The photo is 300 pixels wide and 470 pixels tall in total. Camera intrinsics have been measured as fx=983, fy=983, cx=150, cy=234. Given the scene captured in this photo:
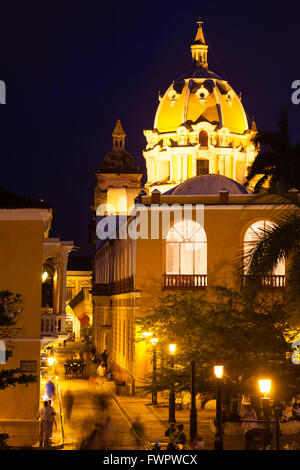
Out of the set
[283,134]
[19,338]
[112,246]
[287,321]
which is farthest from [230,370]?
[112,246]

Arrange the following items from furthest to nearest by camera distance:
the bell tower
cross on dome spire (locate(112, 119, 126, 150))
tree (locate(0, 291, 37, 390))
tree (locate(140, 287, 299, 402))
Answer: cross on dome spire (locate(112, 119, 126, 150)) → the bell tower → tree (locate(140, 287, 299, 402)) → tree (locate(0, 291, 37, 390))

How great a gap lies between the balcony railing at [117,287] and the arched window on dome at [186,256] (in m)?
2.18

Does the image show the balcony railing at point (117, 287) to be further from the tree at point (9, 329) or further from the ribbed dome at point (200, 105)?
the ribbed dome at point (200, 105)

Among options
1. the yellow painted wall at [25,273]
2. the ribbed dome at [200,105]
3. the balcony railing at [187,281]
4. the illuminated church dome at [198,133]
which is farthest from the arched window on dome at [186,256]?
the ribbed dome at [200,105]

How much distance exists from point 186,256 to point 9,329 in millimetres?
13980

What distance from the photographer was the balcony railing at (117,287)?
42.5 m

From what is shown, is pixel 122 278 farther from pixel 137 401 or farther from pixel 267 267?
pixel 267 267

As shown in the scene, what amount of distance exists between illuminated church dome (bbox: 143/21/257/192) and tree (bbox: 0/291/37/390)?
4691cm

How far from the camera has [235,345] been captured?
28.5 meters

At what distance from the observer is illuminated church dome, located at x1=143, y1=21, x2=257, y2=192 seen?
74.9 m

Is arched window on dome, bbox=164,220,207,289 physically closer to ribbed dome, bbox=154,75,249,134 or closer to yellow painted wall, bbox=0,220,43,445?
yellow painted wall, bbox=0,220,43,445

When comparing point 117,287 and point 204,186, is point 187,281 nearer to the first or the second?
point 204,186

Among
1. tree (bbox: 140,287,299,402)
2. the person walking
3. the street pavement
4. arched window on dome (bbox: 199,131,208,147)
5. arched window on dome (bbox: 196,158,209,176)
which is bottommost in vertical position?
the street pavement

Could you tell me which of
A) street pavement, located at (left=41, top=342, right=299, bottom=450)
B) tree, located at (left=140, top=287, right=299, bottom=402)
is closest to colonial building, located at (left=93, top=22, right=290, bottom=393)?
tree, located at (left=140, top=287, right=299, bottom=402)
